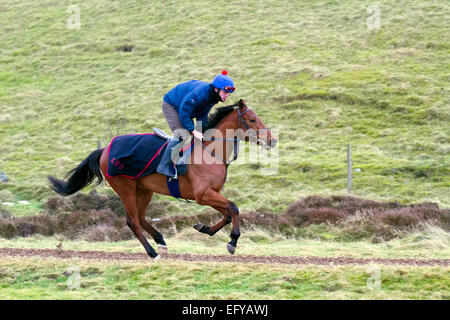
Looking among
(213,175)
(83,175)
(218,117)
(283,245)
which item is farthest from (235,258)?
(83,175)

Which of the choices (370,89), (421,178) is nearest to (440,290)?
(421,178)

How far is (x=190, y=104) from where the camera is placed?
10734 mm

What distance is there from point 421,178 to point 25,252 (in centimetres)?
1579

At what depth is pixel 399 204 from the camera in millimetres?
18828

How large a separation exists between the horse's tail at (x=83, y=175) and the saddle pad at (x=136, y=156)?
850 millimetres

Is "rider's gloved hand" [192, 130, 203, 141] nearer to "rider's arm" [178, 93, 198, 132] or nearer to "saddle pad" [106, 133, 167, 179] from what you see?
"rider's arm" [178, 93, 198, 132]

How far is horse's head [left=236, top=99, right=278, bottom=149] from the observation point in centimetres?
1080

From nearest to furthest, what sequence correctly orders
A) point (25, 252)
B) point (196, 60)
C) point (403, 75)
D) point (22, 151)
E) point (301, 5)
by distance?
point (25, 252) → point (22, 151) → point (403, 75) → point (196, 60) → point (301, 5)

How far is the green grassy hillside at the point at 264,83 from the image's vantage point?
25.0m

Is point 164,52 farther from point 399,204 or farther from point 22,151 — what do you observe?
point 399,204

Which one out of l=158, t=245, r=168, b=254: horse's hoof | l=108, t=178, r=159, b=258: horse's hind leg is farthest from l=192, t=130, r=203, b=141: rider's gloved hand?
l=158, t=245, r=168, b=254: horse's hoof

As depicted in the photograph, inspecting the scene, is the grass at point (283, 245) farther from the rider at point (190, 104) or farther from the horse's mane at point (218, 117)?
the horse's mane at point (218, 117)

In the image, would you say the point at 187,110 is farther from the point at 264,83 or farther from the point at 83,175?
the point at 264,83

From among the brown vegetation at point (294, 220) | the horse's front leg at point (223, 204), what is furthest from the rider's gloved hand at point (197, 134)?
the brown vegetation at point (294, 220)
